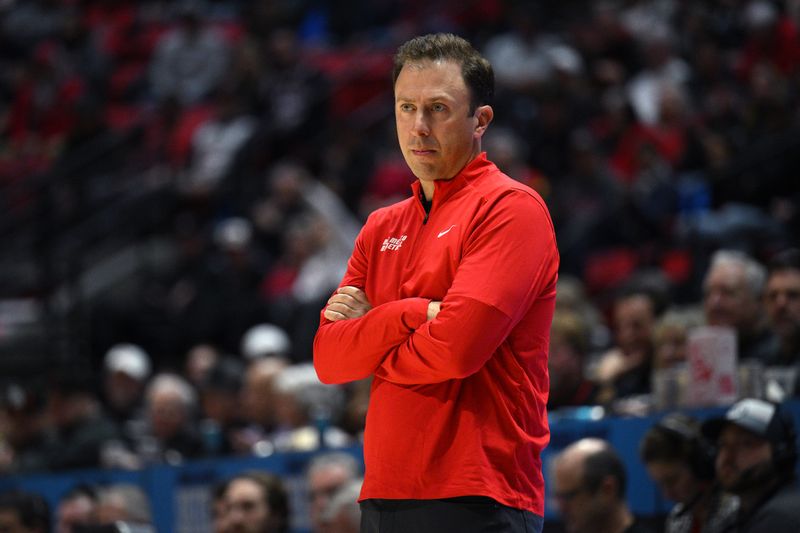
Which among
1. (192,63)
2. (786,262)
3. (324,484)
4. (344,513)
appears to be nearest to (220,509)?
(324,484)

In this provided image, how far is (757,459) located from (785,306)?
58.2 inches

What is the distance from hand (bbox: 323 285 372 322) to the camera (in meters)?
3.25

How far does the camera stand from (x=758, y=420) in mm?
4781

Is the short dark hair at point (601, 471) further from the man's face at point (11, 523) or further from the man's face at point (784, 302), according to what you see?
the man's face at point (11, 523)

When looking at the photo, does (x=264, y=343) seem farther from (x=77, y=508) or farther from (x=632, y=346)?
(x=632, y=346)

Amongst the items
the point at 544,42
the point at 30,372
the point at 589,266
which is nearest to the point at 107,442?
the point at 30,372

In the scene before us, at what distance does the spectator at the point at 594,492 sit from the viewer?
5160 millimetres

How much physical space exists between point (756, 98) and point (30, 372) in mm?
6615

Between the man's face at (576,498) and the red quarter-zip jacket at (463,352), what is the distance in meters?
2.15

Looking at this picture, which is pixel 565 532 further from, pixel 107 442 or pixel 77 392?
pixel 77 392

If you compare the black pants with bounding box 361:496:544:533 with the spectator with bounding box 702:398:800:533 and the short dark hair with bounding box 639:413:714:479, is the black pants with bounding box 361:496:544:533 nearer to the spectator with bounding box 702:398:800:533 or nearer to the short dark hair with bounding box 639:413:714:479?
the spectator with bounding box 702:398:800:533

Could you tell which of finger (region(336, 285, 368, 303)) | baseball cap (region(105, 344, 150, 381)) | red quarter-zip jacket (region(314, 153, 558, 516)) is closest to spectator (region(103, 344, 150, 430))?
baseball cap (region(105, 344, 150, 381))

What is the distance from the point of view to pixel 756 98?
10.4 m

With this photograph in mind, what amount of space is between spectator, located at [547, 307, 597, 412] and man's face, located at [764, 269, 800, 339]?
3.51 ft
